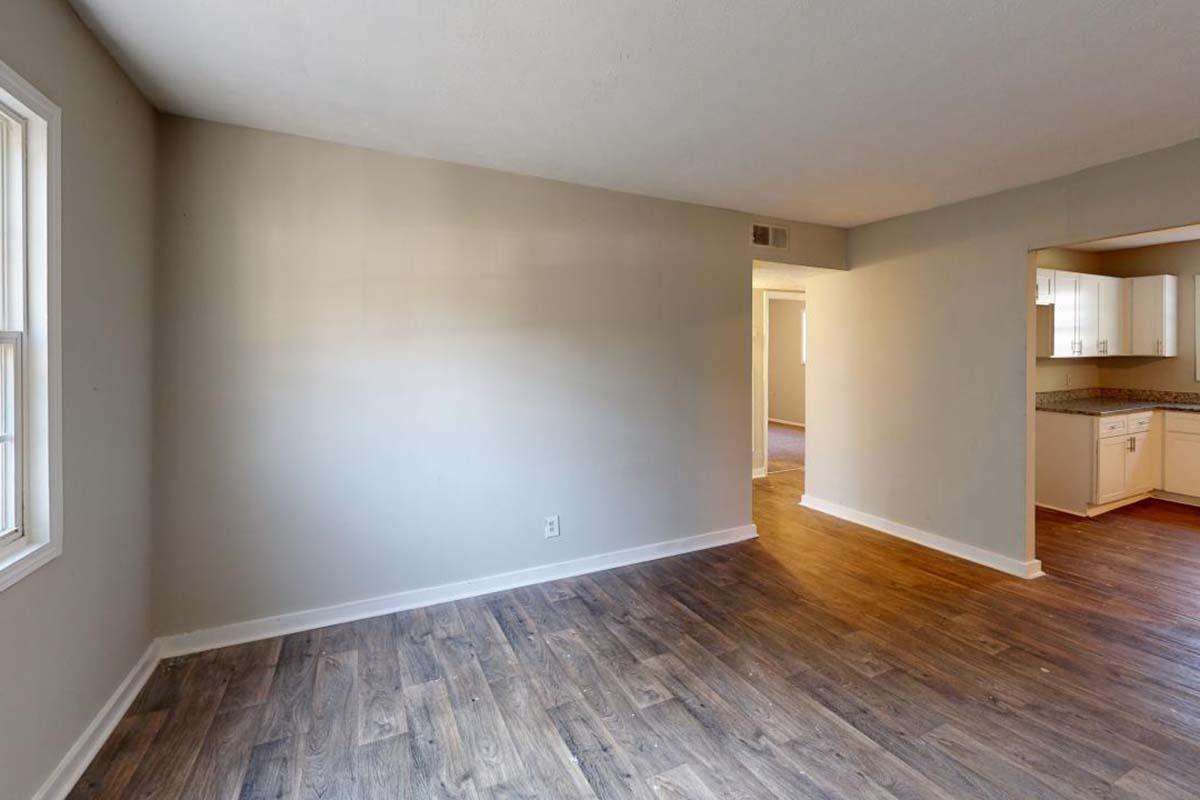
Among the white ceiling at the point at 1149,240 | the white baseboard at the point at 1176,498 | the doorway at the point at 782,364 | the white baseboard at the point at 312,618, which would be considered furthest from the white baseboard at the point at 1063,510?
the white baseboard at the point at 312,618

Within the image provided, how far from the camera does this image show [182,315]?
2486mm

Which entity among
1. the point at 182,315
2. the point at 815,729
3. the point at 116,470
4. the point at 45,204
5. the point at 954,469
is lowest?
the point at 815,729

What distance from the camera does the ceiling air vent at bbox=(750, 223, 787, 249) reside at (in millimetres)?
4074

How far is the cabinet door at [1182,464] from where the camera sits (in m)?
4.80

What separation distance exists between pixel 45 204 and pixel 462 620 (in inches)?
93.0

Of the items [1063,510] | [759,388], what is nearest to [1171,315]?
[1063,510]

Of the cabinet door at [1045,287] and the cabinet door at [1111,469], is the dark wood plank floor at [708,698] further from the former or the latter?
the cabinet door at [1045,287]

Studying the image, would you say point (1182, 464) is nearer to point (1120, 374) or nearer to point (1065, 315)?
point (1120, 374)

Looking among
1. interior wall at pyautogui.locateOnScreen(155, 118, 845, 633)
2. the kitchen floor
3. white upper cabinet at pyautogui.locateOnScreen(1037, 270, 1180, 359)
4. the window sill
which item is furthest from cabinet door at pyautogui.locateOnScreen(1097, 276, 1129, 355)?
the window sill

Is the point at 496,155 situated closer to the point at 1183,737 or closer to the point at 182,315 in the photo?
the point at 182,315

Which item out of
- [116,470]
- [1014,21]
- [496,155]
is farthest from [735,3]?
[116,470]

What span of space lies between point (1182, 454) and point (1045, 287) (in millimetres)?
2005

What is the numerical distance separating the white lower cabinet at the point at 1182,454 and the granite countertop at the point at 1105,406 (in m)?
0.11

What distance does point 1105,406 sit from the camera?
16.4 feet
